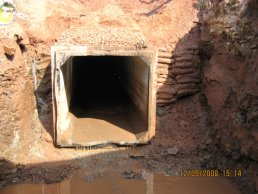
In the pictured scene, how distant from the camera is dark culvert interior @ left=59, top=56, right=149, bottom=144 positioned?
7.27 meters

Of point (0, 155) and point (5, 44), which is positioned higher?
point (5, 44)

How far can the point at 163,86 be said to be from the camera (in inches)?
A: 290

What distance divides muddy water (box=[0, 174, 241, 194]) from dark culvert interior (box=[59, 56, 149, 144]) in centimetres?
110

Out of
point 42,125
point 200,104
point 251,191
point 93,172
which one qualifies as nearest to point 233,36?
point 200,104

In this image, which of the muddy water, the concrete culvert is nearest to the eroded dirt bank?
the muddy water

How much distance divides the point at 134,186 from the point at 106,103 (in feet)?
12.5

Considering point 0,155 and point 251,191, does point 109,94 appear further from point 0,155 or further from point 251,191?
point 251,191

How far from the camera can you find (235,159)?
5.79m

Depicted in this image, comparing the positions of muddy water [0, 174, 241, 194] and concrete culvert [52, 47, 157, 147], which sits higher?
concrete culvert [52, 47, 157, 147]

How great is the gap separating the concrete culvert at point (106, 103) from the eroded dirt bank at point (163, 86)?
37 centimetres

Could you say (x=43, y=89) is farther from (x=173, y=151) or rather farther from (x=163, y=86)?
(x=173, y=151)

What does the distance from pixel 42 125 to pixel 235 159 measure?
4.03 metres
